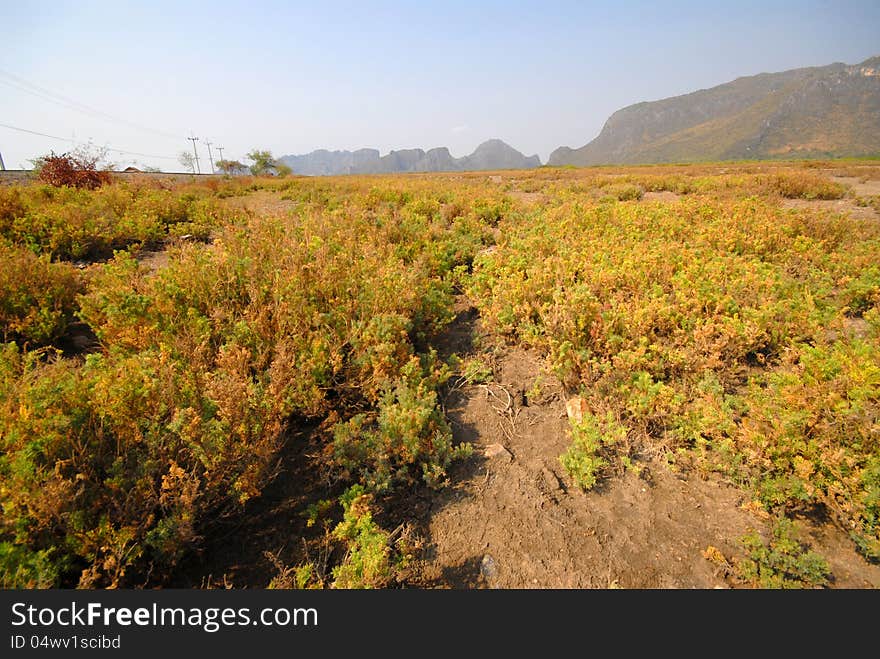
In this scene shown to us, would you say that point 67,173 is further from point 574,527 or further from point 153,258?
point 574,527

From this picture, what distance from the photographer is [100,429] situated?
7.10ft

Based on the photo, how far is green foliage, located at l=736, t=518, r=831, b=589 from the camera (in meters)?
1.99

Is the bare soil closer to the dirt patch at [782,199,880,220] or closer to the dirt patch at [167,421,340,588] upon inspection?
the dirt patch at [167,421,340,588]

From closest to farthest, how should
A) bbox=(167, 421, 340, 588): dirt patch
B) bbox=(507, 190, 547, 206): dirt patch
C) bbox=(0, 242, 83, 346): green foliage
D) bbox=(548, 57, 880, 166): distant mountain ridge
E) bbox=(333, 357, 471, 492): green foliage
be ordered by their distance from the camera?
bbox=(167, 421, 340, 588): dirt patch → bbox=(333, 357, 471, 492): green foliage → bbox=(0, 242, 83, 346): green foliage → bbox=(507, 190, 547, 206): dirt patch → bbox=(548, 57, 880, 166): distant mountain ridge

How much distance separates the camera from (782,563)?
208 cm

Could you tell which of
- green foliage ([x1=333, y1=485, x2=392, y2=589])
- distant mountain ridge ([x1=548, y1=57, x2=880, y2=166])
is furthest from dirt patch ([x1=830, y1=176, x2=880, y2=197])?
distant mountain ridge ([x1=548, y1=57, x2=880, y2=166])

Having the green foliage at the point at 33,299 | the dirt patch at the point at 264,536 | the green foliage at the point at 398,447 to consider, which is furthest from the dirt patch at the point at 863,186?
the green foliage at the point at 33,299

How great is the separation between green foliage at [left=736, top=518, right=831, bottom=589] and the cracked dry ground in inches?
3.9

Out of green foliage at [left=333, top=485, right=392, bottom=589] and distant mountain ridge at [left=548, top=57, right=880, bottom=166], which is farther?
distant mountain ridge at [left=548, top=57, right=880, bottom=166]

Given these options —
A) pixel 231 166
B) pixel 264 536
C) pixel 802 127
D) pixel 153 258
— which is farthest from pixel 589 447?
pixel 802 127

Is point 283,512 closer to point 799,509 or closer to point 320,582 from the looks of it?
point 320,582

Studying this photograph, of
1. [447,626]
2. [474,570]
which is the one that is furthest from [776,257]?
[447,626]

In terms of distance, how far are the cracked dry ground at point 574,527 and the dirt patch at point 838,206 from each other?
27.3 ft

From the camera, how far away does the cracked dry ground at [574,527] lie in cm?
217
